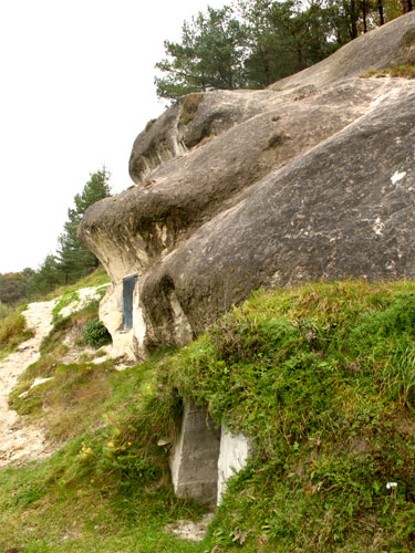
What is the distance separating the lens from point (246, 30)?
31.5 meters

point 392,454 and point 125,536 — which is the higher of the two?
point 392,454

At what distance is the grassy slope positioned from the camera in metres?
3.91

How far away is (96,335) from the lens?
15.9 meters

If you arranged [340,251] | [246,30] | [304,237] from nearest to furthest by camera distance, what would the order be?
[340,251]
[304,237]
[246,30]

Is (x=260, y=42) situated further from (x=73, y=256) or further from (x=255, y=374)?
(x=255, y=374)

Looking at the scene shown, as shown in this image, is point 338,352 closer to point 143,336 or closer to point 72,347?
point 143,336

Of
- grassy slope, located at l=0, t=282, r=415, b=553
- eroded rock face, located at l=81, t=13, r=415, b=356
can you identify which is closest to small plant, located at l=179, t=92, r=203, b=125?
eroded rock face, located at l=81, t=13, r=415, b=356

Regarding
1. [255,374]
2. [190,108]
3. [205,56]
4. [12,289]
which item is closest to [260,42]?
[205,56]

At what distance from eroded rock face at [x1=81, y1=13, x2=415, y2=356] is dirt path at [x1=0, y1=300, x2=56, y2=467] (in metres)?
3.38

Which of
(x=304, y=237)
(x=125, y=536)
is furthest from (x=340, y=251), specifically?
(x=125, y=536)

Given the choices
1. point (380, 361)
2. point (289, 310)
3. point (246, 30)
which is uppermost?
point (246, 30)

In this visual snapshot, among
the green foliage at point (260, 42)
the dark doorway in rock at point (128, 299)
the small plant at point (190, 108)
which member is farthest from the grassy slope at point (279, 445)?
the green foliage at point (260, 42)

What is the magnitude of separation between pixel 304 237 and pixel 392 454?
4.07 metres

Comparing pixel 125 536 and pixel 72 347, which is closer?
pixel 125 536
